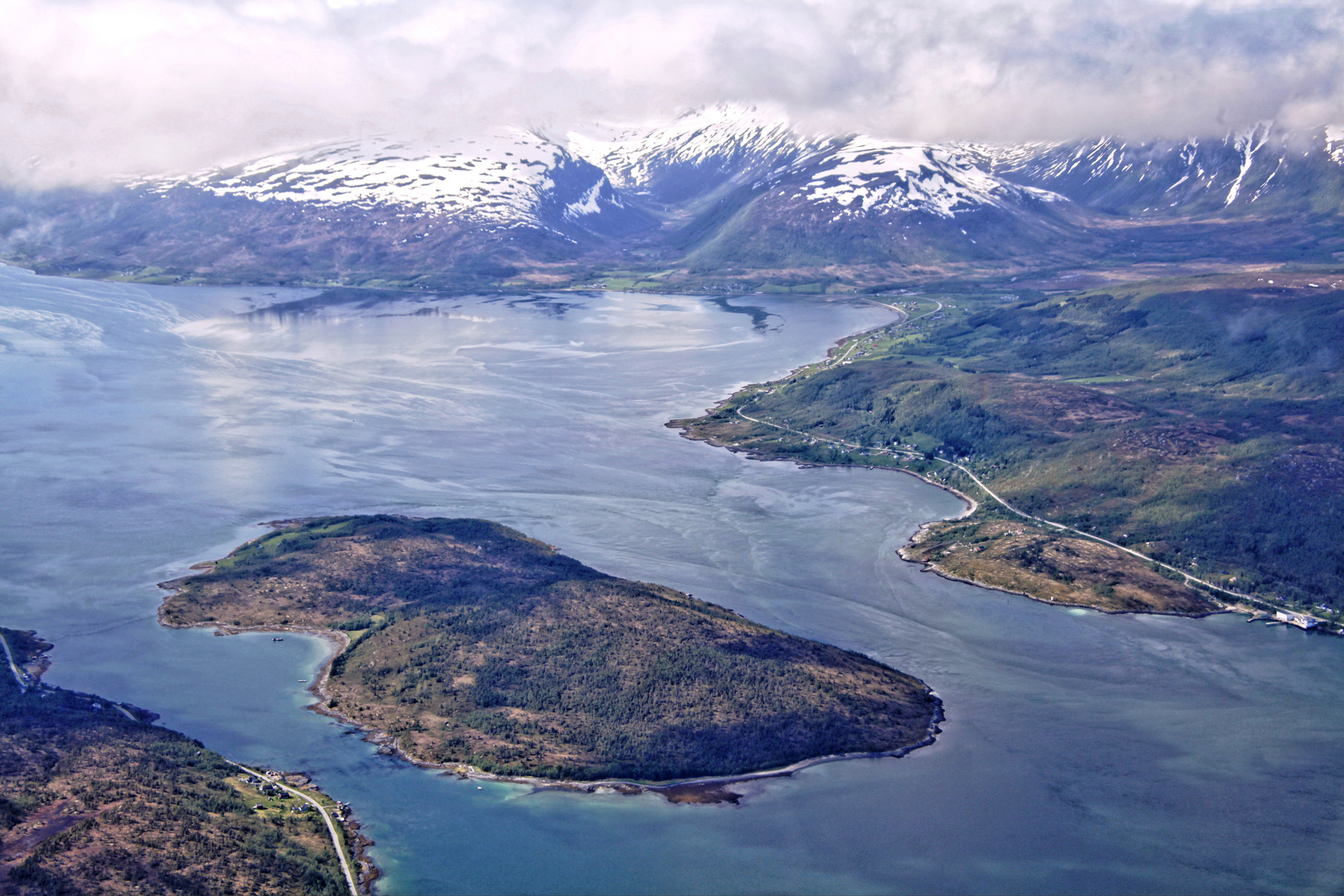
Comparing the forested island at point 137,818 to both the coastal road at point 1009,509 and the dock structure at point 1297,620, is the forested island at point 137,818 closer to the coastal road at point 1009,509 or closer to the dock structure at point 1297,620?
the dock structure at point 1297,620

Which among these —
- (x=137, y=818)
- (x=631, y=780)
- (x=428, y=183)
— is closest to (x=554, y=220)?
(x=428, y=183)

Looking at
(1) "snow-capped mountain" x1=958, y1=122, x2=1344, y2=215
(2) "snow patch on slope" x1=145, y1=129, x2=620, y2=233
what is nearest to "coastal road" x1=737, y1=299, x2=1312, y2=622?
(2) "snow patch on slope" x1=145, y1=129, x2=620, y2=233

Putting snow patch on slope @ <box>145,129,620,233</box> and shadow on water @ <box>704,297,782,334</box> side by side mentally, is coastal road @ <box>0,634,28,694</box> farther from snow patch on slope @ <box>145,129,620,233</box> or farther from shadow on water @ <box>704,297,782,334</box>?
snow patch on slope @ <box>145,129,620,233</box>

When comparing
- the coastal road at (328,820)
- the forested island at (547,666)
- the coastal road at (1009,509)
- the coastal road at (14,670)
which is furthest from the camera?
the coastal road at (1009,509)

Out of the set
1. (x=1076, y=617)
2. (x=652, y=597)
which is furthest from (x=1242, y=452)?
(x=652, y=597)

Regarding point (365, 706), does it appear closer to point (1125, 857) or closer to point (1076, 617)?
point (1125, 857)

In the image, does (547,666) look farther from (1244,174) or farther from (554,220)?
(1244,174)

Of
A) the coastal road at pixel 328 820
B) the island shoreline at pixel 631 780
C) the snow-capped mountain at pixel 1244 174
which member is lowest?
the coastal road at pixel 328 820

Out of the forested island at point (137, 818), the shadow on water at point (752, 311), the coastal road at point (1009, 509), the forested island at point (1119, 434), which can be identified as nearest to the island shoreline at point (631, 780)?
the forested island at point (137, 818)
